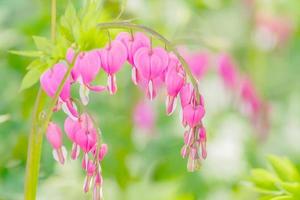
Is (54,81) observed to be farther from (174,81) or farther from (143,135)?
(143,135)

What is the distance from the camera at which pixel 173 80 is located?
8.50 ft

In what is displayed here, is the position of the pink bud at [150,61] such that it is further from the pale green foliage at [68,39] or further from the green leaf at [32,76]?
the green leaf at [32,76]

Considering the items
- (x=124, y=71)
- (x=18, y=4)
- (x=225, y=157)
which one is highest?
(x=18, y=4)

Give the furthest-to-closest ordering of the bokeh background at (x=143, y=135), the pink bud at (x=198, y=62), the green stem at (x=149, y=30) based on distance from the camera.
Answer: the pink bud at (x=198, y=62) → the bokeh background at (x=143, y=135) → the green stem at (x=149, y=30)

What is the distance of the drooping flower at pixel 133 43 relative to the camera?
2658 mm

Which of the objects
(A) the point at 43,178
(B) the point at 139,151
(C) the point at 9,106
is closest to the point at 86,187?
(A) the point at 43,178

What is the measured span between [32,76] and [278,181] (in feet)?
2.51

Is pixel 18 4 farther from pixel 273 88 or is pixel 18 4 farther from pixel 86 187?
pixel 86 187

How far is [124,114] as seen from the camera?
188 inches

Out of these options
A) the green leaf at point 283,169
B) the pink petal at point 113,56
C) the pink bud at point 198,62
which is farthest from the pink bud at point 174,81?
the pink bud at point 198,62

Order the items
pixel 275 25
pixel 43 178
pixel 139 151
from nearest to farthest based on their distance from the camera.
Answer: pixel 43 178, pixel 139 151, pixel 275 25

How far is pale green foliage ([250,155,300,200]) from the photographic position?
114 inches

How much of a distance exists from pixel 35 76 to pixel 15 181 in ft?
3.72

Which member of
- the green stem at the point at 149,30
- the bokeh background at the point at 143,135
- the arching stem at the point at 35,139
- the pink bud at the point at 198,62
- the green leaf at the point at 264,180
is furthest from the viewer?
the pink bud at the point at 198,62
